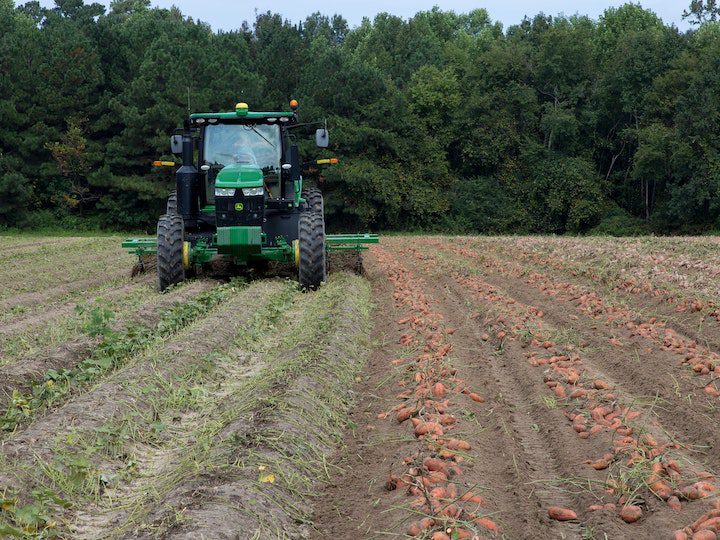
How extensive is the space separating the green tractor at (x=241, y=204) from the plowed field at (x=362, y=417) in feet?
3.64

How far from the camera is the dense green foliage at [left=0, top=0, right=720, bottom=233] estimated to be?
143 feet

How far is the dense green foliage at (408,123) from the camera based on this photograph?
43438mm

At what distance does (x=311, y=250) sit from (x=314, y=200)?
2676 millimetres

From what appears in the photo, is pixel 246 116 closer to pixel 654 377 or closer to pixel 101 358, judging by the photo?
pixel 101 358

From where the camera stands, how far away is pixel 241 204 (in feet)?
46.1

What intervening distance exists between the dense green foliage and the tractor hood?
1135 inches

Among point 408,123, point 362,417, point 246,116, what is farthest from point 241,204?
point 408,123

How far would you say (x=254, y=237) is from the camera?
14.0 metres

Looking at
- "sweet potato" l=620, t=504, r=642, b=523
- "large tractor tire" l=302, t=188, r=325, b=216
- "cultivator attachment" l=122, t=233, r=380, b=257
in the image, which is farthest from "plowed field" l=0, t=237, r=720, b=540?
"large tractor tire" l=302, t=188, r=325, b=216

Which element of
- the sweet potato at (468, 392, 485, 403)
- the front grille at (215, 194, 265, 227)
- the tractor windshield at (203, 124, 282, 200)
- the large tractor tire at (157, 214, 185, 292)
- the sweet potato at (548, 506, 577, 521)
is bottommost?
the sweet potato at (548, 506, 577, 521)

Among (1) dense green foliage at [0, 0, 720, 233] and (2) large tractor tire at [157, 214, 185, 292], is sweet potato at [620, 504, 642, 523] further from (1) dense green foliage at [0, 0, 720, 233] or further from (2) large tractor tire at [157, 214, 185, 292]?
(1) dense green foliage at [0, 0, 720, 233]

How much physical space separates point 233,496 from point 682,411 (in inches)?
152

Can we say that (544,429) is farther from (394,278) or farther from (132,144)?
(132,144)

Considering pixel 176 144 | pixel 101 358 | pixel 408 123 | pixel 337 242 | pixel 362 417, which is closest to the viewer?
pixel 362 417
